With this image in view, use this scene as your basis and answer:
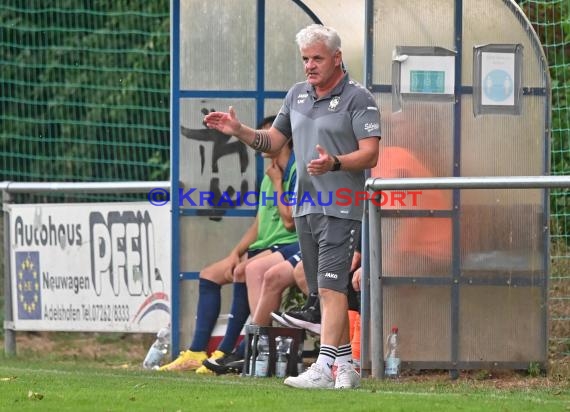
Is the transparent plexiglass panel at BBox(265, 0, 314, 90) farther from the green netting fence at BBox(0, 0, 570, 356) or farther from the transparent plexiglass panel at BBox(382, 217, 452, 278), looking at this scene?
the green netting fence at BBox(0, 0, 570, 356)

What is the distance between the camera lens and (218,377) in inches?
389

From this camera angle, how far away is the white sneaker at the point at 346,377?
8.55 m

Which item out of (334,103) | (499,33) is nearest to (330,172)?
(334,103)

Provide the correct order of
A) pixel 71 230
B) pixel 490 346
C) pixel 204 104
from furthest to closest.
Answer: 1. pixel 71 230
2. pixel 204 104
3. pixel 490 346

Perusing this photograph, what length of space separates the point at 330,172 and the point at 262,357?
72.6 inches

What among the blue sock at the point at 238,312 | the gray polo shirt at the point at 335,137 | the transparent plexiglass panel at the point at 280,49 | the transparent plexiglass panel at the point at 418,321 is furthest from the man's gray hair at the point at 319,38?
the transparent plexiglass panel at the point at 280,49

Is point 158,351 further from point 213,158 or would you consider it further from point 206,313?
point 213,158

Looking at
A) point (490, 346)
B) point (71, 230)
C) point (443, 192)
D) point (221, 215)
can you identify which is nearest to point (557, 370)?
point (490, 346)

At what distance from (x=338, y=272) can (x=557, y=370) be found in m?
2.12

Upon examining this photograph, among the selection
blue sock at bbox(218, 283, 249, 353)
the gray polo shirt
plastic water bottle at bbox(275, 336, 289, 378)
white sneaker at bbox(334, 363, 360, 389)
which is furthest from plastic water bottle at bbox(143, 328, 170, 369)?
the gray polo shirt

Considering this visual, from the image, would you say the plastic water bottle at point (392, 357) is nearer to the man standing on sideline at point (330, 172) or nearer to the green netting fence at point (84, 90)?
the man standing on sideline at point (330, 172)

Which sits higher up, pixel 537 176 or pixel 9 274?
pixel 537 176

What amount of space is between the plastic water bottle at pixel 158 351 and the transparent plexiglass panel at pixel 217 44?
6.08 feet

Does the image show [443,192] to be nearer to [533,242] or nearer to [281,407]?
[533,242]
